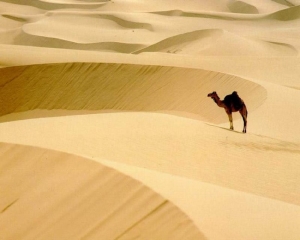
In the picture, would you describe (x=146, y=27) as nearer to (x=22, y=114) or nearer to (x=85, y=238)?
(x=22, y=114)

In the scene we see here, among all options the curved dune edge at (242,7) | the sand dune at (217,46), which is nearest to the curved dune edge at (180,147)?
the sand dune at (217,46)

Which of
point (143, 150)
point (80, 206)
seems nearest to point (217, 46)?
point (143, 150)

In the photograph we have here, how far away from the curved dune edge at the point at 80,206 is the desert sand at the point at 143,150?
11mm

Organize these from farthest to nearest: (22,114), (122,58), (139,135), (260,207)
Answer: (122,58) < (22,114) < (139,135) < (260,207)

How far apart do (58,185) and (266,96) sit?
8299 millimetres

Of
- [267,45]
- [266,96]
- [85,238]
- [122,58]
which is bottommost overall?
[267,45]

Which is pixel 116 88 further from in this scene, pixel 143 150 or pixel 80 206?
pixel 80 206

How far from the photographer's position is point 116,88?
11.9 m

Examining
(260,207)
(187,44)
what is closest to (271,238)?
(260,207)

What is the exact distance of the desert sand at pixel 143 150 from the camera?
409 cm

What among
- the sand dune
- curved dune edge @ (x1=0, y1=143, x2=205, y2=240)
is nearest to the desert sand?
curved dune edge @ (x1=0, y1=143, x2=205, y2=240)

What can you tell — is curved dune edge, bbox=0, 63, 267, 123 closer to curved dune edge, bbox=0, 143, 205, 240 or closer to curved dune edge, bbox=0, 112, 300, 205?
curved dune edge, bbox=0, 112, 300, 205

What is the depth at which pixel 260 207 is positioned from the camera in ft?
15.5

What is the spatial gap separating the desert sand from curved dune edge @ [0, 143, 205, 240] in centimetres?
1
